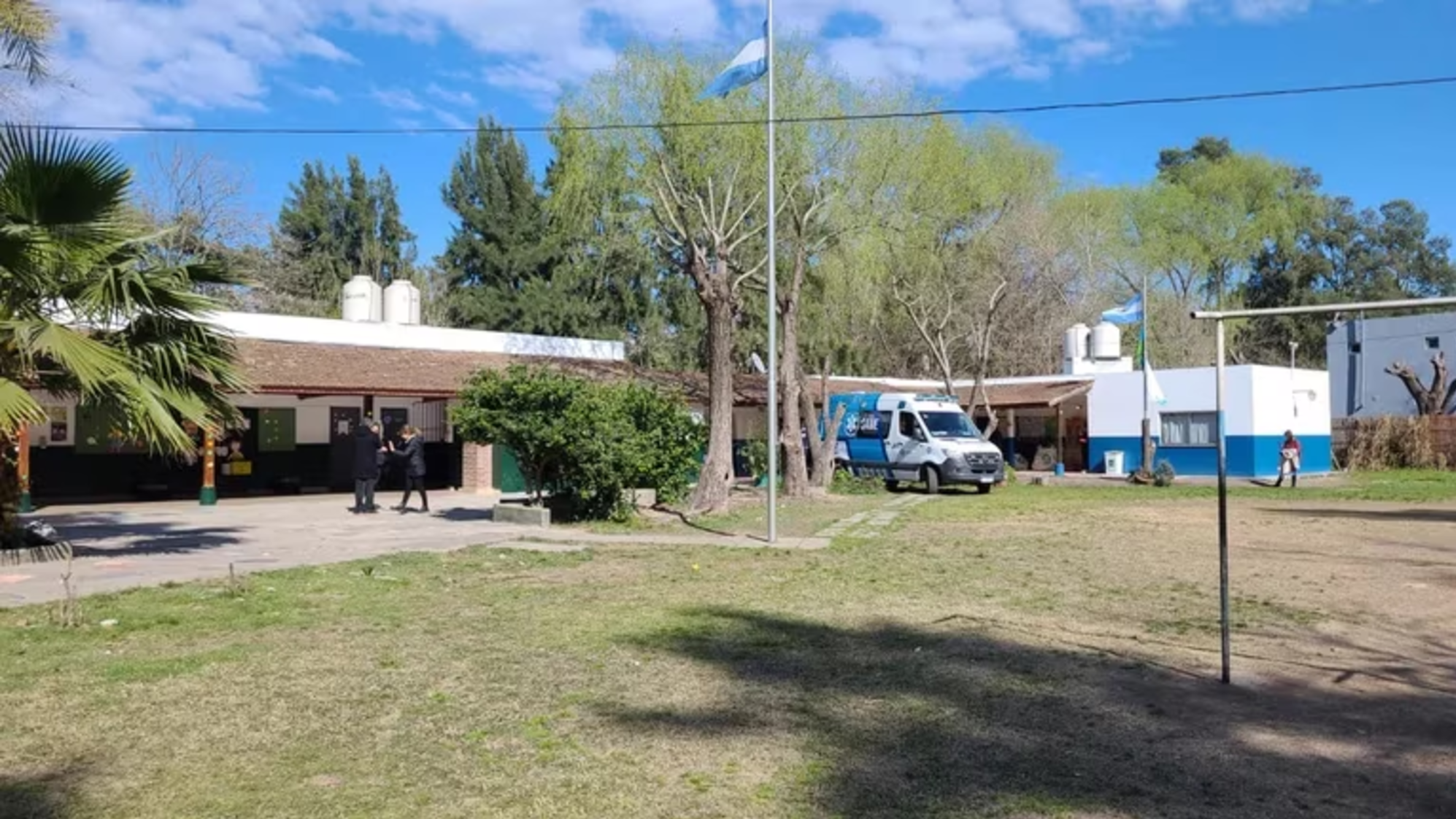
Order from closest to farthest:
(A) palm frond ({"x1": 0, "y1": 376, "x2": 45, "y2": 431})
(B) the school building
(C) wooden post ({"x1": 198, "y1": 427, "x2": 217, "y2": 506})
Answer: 1. (A) palm frond ({"x1": 0, "y1": 376, "x2": 45, "y2": 431})
2. (C) wooden post ({"x1": 198, "y1": 427, "x2": 217, "y2": 506})
3. (B) the school building

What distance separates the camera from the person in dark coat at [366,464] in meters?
20.1

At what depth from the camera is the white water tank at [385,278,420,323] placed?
31125 mm

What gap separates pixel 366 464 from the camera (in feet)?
66.0

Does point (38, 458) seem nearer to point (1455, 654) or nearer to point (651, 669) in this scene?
point (651, 669)

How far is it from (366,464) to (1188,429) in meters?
27.5

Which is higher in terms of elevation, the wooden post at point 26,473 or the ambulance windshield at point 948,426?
the ambulance windshield at point 948,426

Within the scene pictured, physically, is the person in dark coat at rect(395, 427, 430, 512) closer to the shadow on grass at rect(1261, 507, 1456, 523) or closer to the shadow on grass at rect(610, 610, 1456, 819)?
the shadow on grass at rect(610, 610, 1456, 819)

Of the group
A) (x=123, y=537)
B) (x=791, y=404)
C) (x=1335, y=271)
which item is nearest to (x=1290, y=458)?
(x=791, y=404)

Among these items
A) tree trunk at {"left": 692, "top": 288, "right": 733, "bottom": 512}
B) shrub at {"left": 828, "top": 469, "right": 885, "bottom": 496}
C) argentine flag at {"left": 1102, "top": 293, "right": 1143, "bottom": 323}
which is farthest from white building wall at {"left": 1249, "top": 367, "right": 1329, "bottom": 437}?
tree trunk at {"left": 692, "top": 288, "right": 733, "bottom": 512}

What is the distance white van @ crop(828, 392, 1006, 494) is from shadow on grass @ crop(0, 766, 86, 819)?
2360 cm

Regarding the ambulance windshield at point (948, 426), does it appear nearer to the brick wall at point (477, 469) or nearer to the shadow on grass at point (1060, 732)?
the brick wall at point (477, 469)

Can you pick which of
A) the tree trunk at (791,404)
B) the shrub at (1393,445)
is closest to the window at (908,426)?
the tree trunk at (791,404)

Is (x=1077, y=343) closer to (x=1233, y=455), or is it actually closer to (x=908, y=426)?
(x=1233, y=455)

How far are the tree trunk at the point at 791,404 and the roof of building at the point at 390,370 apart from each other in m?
2.88
